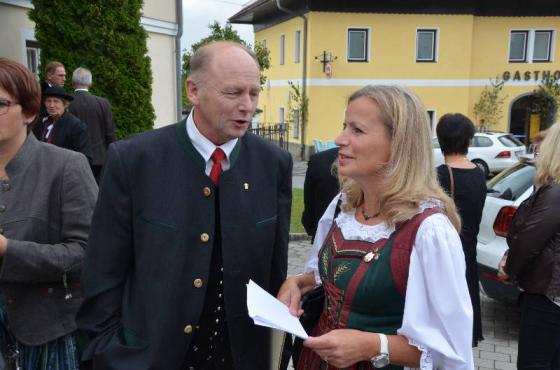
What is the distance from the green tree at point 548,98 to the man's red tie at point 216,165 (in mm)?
24943

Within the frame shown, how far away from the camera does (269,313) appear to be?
1.69m

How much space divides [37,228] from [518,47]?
25.9 m

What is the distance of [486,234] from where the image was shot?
5051 millimetres

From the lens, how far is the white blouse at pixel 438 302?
163cm

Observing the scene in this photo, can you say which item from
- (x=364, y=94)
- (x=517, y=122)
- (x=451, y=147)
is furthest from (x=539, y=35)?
(x=364, y=94)

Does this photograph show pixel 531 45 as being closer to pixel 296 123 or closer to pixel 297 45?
pixel 297 45

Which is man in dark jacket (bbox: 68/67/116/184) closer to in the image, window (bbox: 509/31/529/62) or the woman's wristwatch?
the woman's wristwatch

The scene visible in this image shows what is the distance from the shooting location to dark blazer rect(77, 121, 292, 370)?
1.84m

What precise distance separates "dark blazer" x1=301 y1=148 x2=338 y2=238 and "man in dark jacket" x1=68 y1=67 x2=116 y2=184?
356cm

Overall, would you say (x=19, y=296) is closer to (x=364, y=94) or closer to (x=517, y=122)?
(x=364, y=94)

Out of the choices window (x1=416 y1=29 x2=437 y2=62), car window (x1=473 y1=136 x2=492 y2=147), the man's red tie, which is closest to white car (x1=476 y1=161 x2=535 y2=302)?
the man's red tie

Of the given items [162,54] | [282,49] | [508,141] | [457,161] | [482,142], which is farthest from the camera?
[282,49]

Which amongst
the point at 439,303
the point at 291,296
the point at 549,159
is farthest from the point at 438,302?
the point at 549,159

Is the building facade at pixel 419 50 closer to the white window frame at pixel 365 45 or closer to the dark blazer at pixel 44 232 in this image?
the white window frame at pixel 365 45
